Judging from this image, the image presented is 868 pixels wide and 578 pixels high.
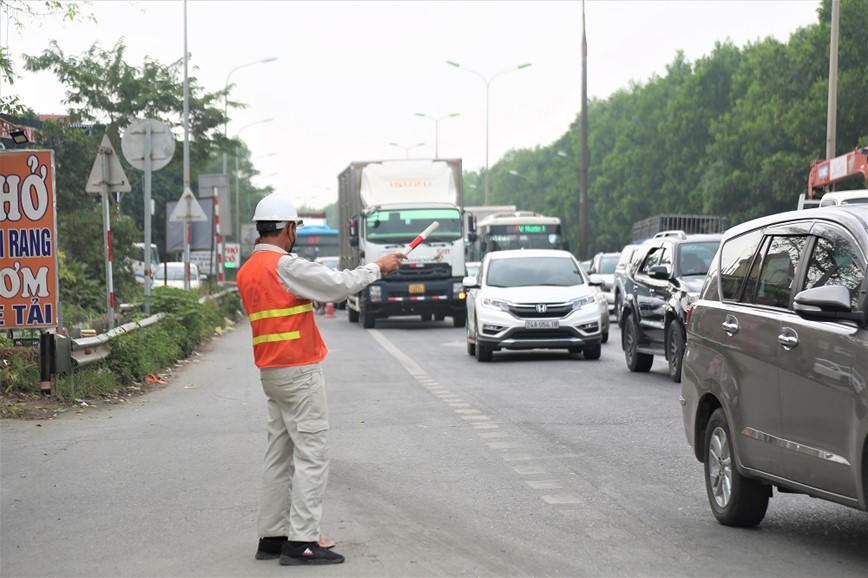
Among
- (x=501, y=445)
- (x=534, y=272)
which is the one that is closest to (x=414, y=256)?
(x=534, y=272)

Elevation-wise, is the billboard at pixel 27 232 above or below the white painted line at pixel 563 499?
Answer: above

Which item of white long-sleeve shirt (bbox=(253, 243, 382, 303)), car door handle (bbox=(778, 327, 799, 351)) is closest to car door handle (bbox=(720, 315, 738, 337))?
car door handle (bbox=(778, 327, 799, 351))

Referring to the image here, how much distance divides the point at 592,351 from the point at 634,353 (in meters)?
2.52

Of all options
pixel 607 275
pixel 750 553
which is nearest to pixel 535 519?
pixel 750 553

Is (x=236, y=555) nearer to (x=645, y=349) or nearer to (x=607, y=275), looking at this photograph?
(x=645, y=349)

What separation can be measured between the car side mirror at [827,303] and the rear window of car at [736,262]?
5.04ft

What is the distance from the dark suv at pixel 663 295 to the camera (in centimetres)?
1702

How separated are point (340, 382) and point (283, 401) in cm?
1110

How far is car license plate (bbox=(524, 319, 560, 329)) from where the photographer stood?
2108 centimetres

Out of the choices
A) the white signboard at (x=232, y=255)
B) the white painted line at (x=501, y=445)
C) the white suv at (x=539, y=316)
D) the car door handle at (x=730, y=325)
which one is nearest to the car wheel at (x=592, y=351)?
the white suv at (x=539, y=316)

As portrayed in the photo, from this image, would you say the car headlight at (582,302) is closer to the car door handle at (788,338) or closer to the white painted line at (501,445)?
the white painted line at (501,445)

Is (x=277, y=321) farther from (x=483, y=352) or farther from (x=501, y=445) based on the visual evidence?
(x=483, y=352)

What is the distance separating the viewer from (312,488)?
6.90 m

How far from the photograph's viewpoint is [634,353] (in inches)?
749
